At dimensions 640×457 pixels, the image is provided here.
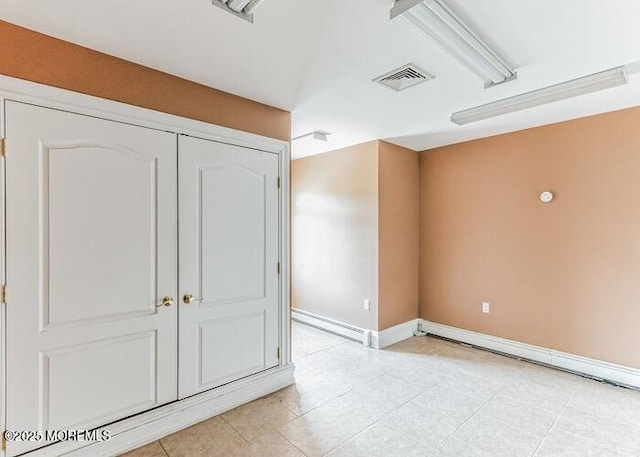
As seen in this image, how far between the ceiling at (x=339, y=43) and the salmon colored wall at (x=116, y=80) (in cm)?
7

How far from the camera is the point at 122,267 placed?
80.8 inches

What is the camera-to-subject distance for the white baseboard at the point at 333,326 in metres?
3.97

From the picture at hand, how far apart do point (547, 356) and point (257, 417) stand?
9.72ft

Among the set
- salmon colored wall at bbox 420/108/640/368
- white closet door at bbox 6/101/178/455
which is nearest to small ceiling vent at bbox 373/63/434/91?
white closet door at bbox 6/101/178/455

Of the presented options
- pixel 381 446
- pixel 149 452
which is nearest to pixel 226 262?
pixel 149 452

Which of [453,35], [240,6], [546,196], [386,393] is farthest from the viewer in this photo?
[546,196]

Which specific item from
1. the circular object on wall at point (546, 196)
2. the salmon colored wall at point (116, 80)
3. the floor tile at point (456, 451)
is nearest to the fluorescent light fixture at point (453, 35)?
the salmon colored wall at point (116, 80)

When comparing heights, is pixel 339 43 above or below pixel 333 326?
above

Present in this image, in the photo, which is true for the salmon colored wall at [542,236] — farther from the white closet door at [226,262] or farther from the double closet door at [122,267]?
the double closet door at [122,267]

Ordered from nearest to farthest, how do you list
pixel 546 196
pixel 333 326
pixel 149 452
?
pixel 149 452 → pixel 546 196 → pixel 333 326

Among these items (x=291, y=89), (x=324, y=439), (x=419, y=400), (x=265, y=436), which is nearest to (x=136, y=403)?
(x=265, y=436)

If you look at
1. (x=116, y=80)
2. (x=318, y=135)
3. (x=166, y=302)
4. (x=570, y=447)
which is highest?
(x=318, y=135)

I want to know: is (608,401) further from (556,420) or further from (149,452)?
(149,452)

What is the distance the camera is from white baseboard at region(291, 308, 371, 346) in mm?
3967
